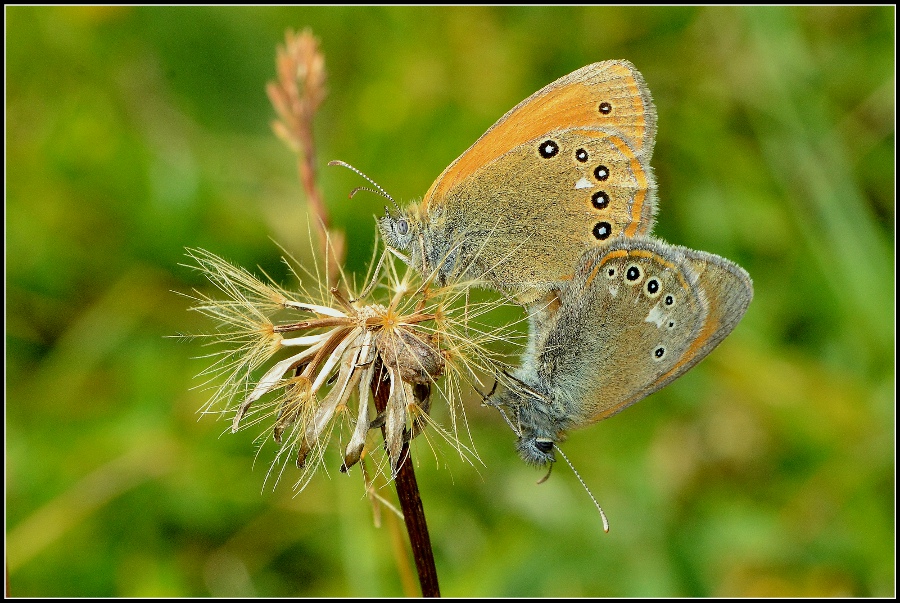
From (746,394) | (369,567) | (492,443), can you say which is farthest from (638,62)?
(369,567)

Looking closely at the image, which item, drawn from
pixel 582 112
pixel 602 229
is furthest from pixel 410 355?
pixel 582 112

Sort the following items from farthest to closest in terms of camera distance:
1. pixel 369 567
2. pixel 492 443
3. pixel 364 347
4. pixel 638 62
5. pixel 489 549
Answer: pixel 638 62 → pixel 492 443 → pixel 489 549 → pixel 369 567 → pixel 364 347

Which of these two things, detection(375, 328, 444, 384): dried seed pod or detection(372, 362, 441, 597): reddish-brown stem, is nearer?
detection(372, 362, 441, 597): reddish-brown stem

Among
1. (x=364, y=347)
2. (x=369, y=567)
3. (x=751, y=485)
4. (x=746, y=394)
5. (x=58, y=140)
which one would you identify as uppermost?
(x=58, y=140)

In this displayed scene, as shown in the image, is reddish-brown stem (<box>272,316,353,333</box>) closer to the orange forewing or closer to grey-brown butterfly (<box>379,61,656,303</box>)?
grey-brown butterfly (<box>379,61,656,303</box>)

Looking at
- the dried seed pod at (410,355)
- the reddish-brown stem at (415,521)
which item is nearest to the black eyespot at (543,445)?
the dried seed pod at (410,355)

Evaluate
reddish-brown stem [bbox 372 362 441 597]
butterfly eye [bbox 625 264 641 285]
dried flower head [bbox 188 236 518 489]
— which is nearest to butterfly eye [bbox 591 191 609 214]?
butterfly eye [bbox 625 264 641 285]

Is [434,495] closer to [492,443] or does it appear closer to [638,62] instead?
[492,443]
